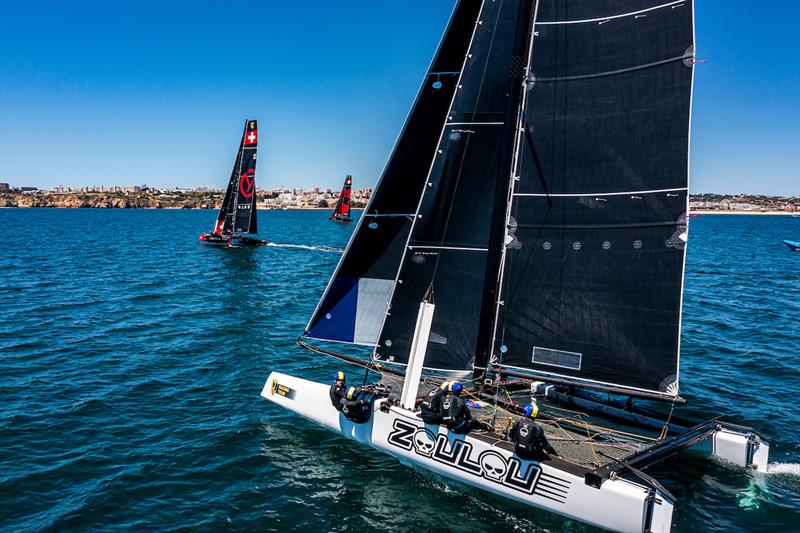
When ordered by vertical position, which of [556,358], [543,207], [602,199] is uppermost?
[602,199]

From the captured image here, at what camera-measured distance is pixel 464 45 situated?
1222 centimetres

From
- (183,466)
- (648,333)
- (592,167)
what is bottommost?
(183,466)

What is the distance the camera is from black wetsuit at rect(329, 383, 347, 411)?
12125 millimetres

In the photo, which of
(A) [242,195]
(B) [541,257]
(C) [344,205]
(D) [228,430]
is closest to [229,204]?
(A) [242,195]

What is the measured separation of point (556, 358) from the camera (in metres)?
11.7

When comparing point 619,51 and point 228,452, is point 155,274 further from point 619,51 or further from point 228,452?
point 619,51

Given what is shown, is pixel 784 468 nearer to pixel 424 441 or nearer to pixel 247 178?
pixel 424 441

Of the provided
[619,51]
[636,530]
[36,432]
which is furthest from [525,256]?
[36,432]

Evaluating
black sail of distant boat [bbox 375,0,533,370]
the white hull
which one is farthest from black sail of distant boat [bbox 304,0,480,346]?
the white hull

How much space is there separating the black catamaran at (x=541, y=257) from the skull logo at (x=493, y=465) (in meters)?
0.03

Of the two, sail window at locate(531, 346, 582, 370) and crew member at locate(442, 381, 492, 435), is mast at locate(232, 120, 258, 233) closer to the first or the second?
sail window at locate(531, 346, 582, 370)

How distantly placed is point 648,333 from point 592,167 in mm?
3612

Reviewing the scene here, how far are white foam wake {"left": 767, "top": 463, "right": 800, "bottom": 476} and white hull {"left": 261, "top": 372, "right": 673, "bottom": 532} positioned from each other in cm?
493

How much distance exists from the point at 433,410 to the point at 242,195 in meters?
48.8
